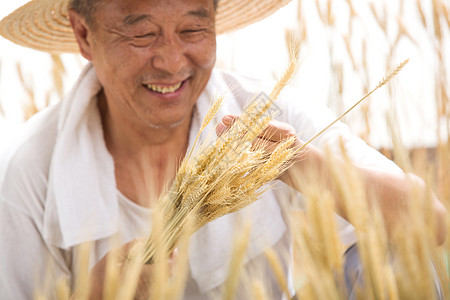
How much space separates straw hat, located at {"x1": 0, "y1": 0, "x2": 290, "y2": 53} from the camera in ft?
5.29

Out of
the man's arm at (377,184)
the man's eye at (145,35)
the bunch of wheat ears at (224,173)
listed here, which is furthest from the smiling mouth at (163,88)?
the bunch of wheat ears at (224,173)

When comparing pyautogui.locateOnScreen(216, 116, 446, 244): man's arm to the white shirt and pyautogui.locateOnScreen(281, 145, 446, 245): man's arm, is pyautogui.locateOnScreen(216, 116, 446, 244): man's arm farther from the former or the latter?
the white shirt

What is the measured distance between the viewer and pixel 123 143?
1.64m

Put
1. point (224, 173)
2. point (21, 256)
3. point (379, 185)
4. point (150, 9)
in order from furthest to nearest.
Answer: point (21, 256) < point (150, 9) < point (379, 185) < point (224, 173)

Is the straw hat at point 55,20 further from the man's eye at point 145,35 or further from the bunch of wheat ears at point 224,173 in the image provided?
the bunch of wheat ears at point 224,173

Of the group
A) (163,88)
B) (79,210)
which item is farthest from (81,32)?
(79,210)

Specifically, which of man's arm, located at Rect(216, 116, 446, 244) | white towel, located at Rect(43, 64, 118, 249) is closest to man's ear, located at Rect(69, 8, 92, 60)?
white towel, located at Rect(43, 64, 118, 249)

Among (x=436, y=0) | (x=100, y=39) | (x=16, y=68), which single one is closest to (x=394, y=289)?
(x=100, y=39)

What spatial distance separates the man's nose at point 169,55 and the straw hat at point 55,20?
0.42m

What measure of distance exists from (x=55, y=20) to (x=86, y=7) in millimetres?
289

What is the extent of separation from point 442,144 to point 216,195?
0.86 m

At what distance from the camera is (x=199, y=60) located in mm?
1391

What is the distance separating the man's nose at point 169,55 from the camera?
1.33 meters

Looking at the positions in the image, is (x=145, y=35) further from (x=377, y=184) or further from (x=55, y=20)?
(x=377, y=184)
